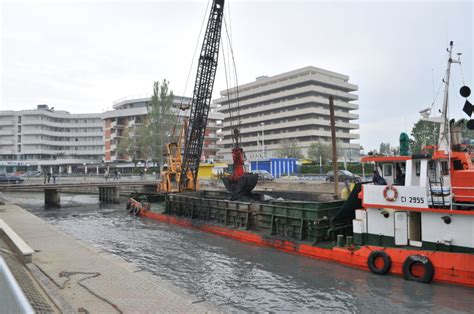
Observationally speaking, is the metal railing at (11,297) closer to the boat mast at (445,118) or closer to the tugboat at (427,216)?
the tugboat at (427,216)

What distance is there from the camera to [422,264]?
11852 millimetres

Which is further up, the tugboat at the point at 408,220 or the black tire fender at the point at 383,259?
the tugboat at the point at 408,220

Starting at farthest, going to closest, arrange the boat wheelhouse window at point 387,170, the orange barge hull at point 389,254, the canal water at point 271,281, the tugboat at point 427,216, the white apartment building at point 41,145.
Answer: the white apartment building at point 41,145
the boat wheelhouse window at point 387,170
the tugboat at point 427,216
the orange barge hull at point 389,254
the canal water at point 271,281

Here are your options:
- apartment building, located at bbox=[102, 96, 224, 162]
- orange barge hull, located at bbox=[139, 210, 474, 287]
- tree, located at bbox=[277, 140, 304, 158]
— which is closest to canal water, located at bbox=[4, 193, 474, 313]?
orange barge hull, located at bbox=[139, 210, 474, 287]

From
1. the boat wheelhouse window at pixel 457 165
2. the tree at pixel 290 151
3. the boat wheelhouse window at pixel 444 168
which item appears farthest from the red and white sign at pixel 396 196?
the tree at pixel 290 151

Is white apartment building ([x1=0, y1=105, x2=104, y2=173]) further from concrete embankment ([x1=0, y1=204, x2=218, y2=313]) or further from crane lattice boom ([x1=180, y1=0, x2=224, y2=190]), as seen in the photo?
concrete embankment ([x1=0, y1=204, x2=218, y2=313])

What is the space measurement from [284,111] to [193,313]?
9981 cm

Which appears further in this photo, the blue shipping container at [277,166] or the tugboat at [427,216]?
the blue shipping container at [277,166]

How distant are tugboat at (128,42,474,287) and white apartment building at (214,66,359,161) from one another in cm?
7402

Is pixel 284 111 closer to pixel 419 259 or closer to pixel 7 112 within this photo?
pixel 7 112

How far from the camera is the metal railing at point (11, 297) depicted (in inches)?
129

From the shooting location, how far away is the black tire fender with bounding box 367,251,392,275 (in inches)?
499

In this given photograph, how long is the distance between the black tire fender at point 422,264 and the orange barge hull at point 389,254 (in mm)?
172

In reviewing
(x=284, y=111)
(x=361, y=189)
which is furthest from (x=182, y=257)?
(x=284, y=111)
